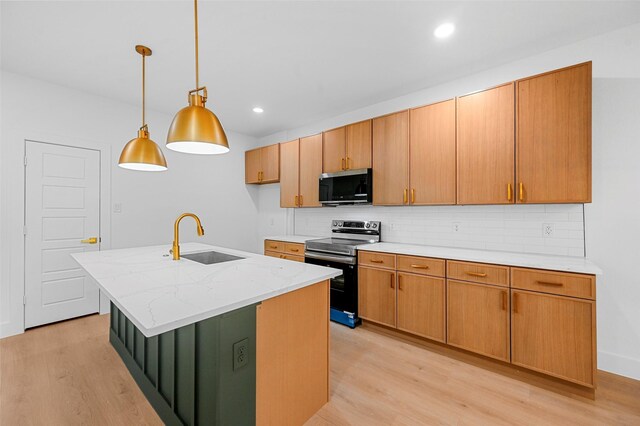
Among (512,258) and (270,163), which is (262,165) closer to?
(270,163)

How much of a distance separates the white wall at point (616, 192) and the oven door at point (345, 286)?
201 cm

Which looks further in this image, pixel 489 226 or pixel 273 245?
pixel 273 245

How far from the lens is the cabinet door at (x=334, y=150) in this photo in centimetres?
359

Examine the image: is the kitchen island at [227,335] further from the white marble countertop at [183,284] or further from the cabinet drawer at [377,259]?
the cabinet drawer at [377,259]

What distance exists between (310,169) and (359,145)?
0.85 meters

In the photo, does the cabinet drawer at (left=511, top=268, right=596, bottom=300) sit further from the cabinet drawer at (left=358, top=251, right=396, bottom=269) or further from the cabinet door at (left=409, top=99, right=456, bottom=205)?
the cabinet drawer at (left=358, top=251, right=396, bottom=269)

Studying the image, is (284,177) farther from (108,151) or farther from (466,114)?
(466,114)

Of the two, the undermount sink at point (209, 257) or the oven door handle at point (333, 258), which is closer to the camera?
the undermount sink at point (209, 257)

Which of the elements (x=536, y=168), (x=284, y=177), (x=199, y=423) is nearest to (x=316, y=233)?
(x=284, y=177)

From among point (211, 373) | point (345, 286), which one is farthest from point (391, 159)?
point (211, 373)

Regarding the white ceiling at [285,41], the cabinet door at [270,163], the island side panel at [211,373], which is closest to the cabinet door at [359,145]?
the white ceiling at [285,41]

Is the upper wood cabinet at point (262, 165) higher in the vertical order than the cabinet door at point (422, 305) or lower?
higher

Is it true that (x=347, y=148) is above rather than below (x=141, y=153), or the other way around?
above

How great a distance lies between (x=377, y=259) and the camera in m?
2.92
